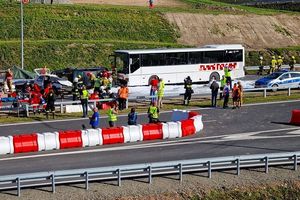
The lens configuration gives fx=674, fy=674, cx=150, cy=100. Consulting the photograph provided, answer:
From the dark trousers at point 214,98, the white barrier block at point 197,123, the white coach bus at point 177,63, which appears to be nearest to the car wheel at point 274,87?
the dark trousers at point 214,98

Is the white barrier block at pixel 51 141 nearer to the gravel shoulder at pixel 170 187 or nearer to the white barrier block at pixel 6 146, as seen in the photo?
the white barrier block at pixel 6 146

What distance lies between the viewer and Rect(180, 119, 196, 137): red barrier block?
2891cm

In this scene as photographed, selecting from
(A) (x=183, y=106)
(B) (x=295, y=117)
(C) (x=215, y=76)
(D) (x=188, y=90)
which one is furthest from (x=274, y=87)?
(B) (x=295, y=117)

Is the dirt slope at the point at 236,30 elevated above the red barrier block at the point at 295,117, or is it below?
above

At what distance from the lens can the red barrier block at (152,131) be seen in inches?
1099

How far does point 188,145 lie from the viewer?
2706 cm

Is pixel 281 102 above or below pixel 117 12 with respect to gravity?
below

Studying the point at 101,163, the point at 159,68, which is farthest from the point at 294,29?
the point at 101,163

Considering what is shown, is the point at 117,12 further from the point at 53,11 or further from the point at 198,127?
the point at 198,127

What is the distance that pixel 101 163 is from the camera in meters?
23.7

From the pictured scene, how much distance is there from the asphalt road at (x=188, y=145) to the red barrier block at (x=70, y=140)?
1.21 ft

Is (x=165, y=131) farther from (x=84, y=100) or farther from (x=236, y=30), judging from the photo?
(x=236, y=30)

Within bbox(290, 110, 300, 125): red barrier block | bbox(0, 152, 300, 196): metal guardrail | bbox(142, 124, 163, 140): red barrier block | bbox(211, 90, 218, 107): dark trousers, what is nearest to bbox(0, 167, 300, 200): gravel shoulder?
bbox(0, 152, 300, 196): metal guardrail

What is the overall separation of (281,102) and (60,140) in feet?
56.2
